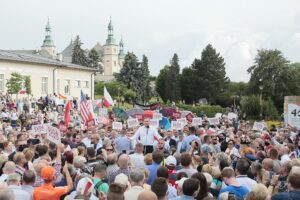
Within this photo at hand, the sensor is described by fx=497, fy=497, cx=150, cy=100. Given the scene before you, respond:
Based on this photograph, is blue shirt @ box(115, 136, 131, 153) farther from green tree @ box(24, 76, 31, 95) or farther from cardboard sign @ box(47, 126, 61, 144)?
green tree @ box(24, 76, 31, 95)

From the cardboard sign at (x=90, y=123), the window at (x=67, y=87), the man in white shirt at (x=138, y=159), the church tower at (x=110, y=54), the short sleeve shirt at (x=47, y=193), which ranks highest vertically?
the church tower at (x=110, y=54)

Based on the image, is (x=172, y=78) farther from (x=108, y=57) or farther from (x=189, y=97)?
(x=108, y=57)

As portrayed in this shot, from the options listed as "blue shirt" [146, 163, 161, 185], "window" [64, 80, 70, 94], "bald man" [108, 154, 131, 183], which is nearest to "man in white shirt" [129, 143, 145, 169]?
"blue shirt" [146, 163, 161, 185]

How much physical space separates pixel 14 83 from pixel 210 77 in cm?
4441

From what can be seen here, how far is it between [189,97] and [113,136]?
75.3 m

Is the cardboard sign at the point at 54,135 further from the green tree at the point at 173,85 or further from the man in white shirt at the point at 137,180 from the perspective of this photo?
the green tree at the point at 173,85

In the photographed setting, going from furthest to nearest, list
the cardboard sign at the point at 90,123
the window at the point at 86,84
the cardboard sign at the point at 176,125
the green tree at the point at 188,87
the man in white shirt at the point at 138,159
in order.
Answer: the green tree at the point at 188,87, the window at the point at 86,84, the cardboard sign at the point at 90,123, the cardboard sign at the point at 176,125, the man in white shirt at the point at 138,159

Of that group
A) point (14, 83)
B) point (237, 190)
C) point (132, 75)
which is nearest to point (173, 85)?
point (132, 75)

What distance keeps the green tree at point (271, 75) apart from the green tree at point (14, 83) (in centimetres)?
3728

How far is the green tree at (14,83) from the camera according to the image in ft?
172

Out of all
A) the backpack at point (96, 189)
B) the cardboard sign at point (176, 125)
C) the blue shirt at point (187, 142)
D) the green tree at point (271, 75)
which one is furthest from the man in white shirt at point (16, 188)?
the green tree at point (271, 75)

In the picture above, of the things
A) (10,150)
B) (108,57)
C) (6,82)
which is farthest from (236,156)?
(108,57)

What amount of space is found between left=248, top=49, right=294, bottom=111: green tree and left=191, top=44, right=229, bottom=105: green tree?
10584 millimetres

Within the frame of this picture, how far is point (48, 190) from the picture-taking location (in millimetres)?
7332
